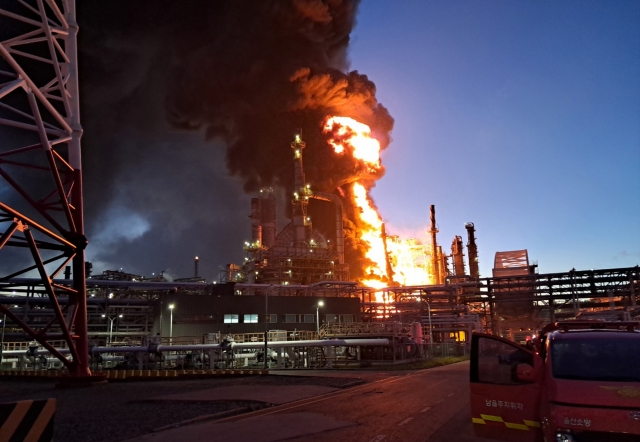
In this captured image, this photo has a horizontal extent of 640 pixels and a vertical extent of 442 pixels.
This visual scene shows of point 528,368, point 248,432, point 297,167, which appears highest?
point 297,167

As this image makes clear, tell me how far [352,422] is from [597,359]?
295 inches

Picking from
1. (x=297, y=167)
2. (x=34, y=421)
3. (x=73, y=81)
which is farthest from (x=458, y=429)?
(x=297, y=167)

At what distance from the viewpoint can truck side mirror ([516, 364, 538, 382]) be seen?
742 cm

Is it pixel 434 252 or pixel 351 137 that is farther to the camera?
pixel 434 252

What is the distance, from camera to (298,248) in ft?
286

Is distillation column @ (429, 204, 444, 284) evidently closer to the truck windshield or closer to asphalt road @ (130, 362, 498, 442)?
asphalt road @ (130, 362, 498, 442)

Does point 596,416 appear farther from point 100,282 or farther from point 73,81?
point 100,282

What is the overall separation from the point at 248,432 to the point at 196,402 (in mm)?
6565

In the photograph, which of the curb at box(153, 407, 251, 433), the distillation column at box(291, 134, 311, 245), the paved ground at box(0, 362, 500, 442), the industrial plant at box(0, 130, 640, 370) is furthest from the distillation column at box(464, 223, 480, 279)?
the curb at box(153, 407, 251, 433)

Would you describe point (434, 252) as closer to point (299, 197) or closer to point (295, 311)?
point (299, 197)

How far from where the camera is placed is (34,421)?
6758mm

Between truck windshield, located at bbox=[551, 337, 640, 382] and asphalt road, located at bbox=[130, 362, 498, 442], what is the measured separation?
12.8 ft

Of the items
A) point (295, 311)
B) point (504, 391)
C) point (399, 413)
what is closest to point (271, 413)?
point (399, 413)

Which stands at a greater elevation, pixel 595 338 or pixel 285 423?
pixel 595 338
